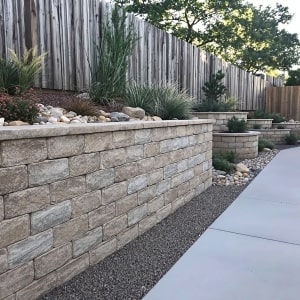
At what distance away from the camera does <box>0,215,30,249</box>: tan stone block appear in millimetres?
1730

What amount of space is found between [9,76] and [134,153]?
1506 mm

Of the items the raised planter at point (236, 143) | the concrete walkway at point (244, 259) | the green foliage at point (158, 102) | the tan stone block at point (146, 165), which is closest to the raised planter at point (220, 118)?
the raised planter at point (236, 143)

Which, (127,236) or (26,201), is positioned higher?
(26,201)

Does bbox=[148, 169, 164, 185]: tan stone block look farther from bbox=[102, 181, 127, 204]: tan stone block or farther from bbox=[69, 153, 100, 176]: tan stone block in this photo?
bbox=[69, 153, 100, 176]: tan stone block

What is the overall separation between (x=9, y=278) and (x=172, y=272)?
3.56ft

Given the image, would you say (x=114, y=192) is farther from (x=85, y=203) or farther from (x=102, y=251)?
(x=102, y=251)

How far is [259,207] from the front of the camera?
372 cm

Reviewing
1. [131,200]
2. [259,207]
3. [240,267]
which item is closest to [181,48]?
[259,207]

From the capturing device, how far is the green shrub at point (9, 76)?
3.17 metres

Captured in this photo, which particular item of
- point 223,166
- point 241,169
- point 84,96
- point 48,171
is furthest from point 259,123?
point 48,171

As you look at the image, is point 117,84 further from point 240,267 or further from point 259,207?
point 240,267

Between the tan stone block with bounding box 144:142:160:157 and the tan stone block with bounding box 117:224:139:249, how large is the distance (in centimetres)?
68

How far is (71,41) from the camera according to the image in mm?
4281

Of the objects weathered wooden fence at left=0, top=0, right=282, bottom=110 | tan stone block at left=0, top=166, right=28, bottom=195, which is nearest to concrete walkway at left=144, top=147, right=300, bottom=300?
tan stone block at left=0, top=166, right=28, bottom=195
